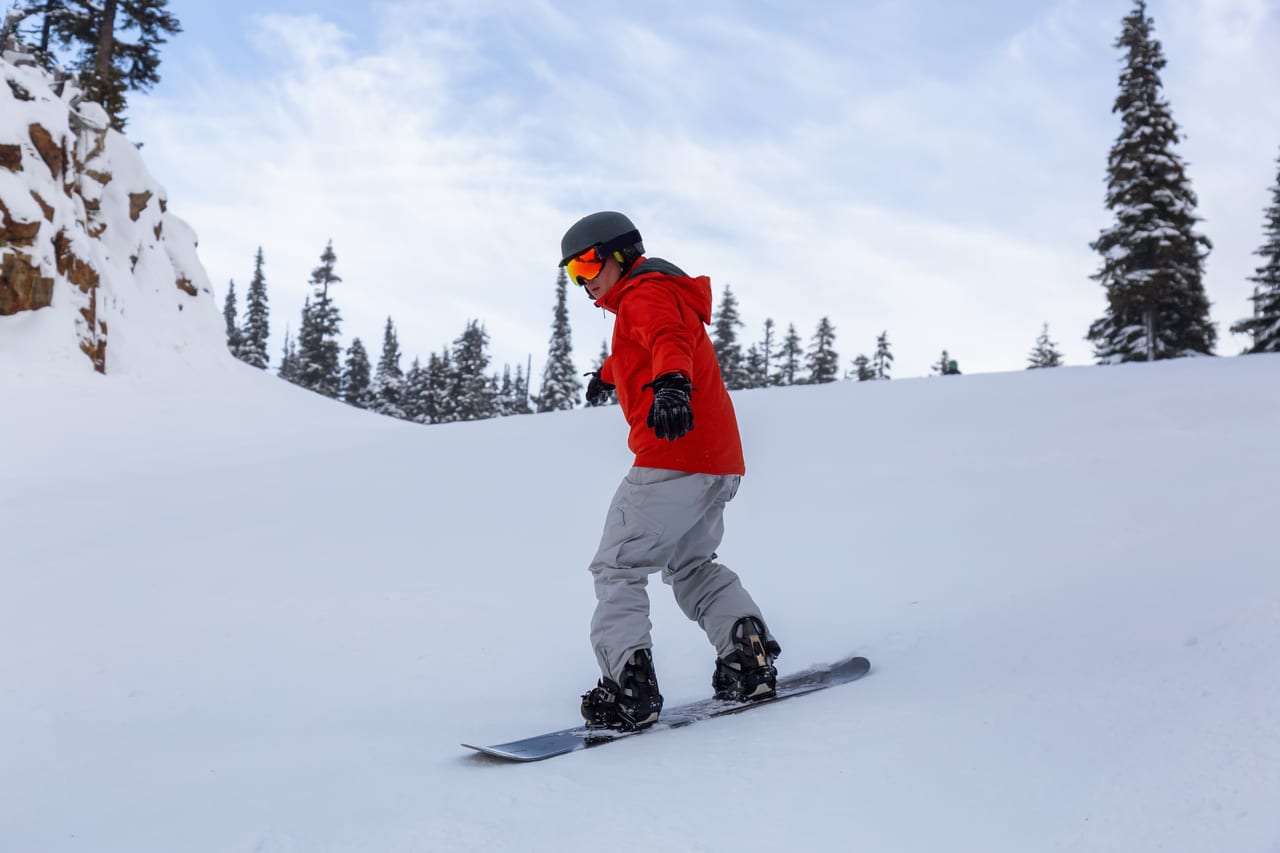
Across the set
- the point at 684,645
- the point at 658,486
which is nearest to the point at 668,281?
the point at 658,486

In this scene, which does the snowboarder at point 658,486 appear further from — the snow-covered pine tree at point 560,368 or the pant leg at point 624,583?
the snow-covered pine tree at point 560,368

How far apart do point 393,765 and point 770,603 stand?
2278mm

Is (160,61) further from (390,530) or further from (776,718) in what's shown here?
(776,718)

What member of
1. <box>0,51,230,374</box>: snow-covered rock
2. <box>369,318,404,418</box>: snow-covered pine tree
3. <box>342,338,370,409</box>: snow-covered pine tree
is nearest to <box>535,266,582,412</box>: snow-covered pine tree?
<box>369,318,404,418</box>: snow-covered pine tree

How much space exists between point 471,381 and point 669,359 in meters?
47.3

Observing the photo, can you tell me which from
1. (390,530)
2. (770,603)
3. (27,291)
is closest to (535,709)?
(770,603)

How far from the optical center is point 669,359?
8.31 feet

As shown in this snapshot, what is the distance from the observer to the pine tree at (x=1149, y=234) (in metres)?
24.2

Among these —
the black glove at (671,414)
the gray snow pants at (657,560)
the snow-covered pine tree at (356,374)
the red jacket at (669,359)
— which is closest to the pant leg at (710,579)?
the gray snow pants at (657,560)

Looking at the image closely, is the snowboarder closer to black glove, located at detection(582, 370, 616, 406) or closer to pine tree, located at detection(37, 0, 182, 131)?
black glove, located at detection(582, 370, 616, 406)

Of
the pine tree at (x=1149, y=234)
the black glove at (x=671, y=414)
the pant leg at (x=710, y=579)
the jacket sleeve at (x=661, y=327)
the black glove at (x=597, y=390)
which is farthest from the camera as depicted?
the pine tree at (x=1149, y=234)

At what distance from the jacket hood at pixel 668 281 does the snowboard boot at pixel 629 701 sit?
1.26 m

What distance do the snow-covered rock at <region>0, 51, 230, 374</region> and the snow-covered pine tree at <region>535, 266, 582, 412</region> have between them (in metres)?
23.7

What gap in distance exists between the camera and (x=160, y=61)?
2669cm
